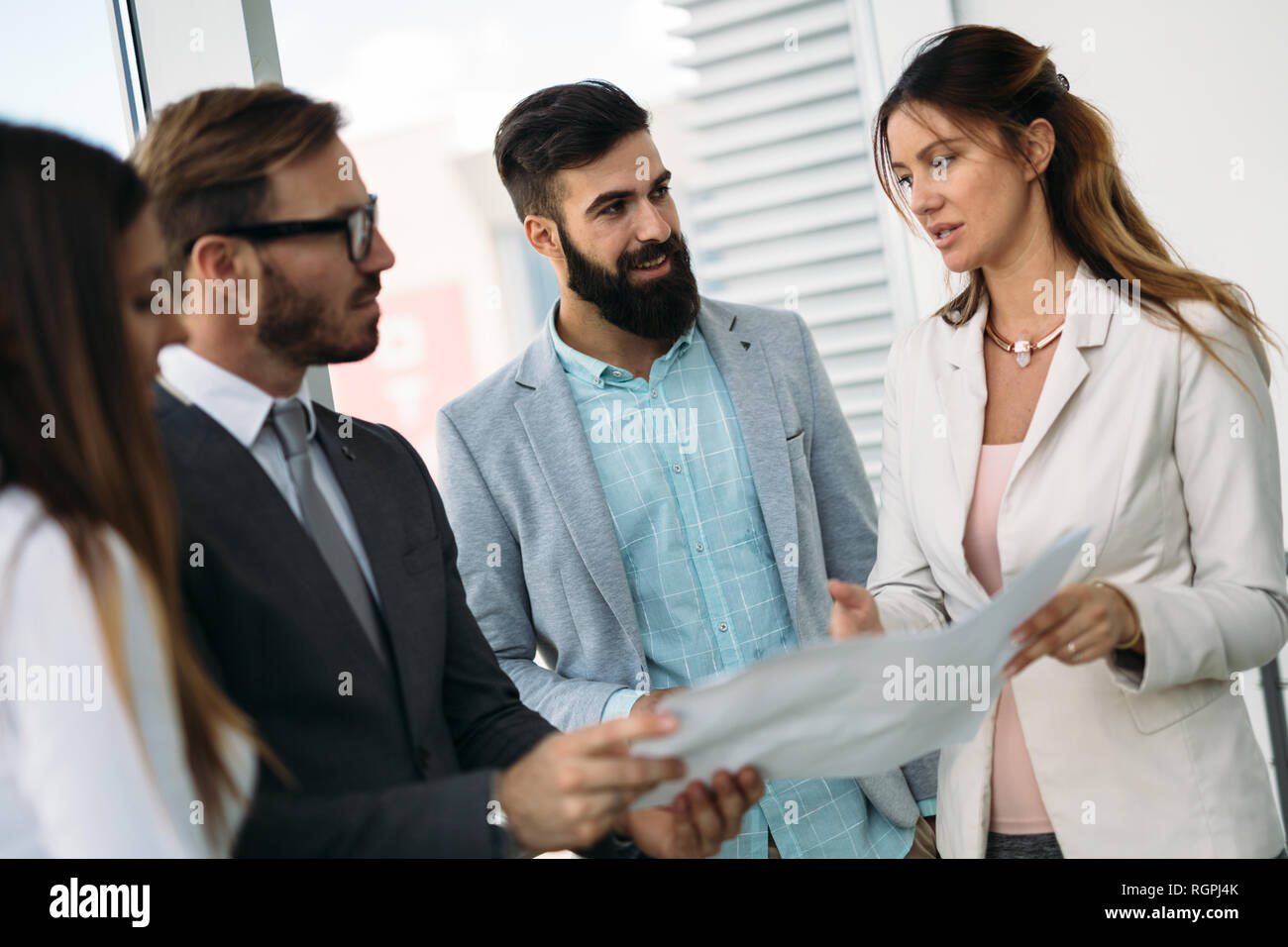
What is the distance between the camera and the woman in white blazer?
48.7 inches

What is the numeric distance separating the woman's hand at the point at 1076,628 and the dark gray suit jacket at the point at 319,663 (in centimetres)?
Result: 58

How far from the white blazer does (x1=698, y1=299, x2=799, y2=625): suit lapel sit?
0.99ft

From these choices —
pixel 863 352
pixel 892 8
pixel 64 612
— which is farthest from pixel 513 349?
pixel 64 612

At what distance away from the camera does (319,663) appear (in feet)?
3.54

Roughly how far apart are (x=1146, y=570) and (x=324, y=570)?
966mm

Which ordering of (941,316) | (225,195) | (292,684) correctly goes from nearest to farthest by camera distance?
(292,684) → (225,195) → (941,316)

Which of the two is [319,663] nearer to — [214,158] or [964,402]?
[214,158]

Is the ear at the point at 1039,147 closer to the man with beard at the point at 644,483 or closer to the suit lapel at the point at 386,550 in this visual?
the man with beard at the point at 644,483

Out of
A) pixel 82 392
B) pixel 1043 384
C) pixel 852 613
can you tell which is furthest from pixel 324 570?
pixel 1043 384

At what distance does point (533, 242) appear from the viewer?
6.26 feet

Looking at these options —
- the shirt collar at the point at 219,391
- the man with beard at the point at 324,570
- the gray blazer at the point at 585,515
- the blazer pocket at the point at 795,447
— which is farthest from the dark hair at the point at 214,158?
the blazer pocket at the point at 795,447

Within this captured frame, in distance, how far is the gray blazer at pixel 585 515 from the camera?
163 cm

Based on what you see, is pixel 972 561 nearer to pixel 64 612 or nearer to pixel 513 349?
pixel 64 612
